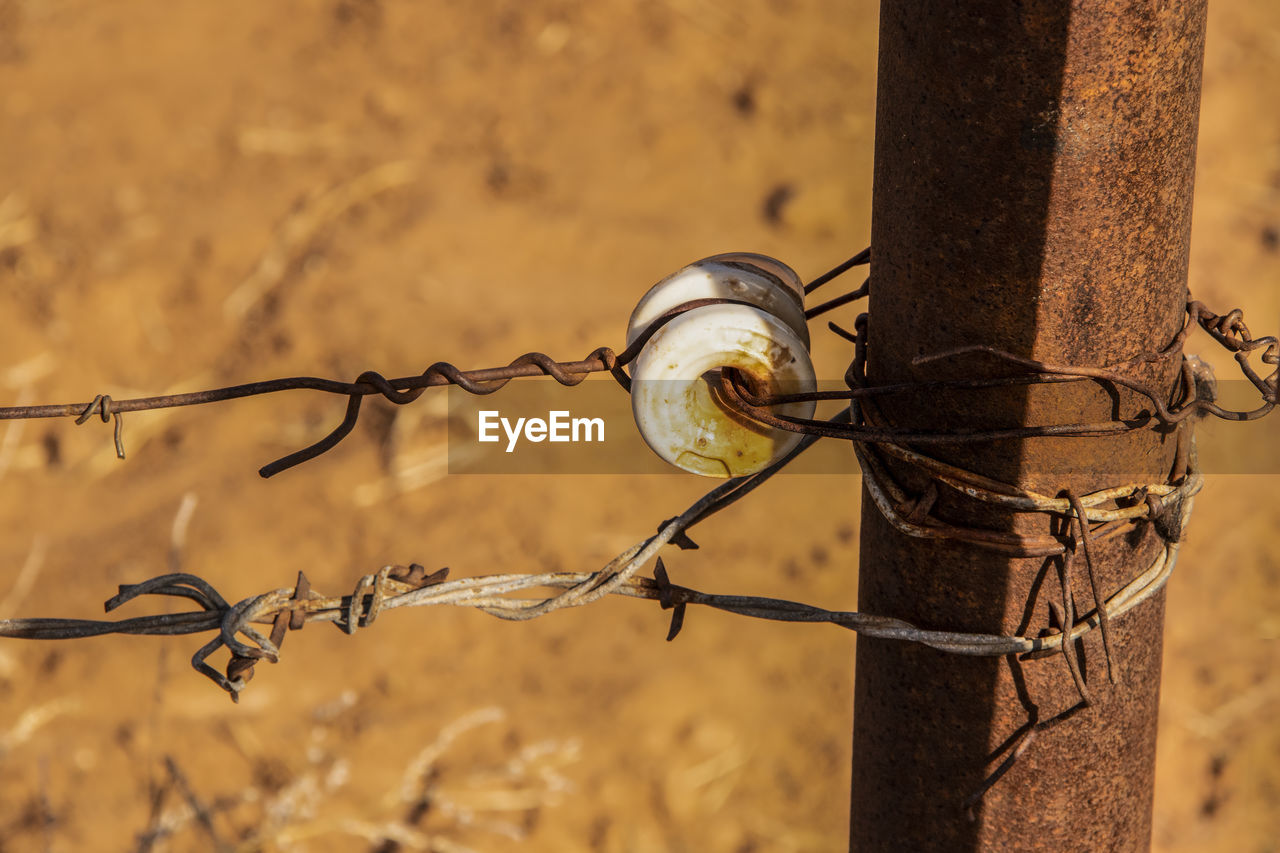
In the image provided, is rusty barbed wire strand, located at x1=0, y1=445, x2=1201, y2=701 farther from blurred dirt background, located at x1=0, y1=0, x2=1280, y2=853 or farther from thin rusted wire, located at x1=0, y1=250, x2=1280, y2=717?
blurred dirt background, located at x1=0, y1=0, x2=1280, y2=853

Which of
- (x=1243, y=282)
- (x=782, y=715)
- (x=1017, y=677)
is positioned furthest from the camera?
(x=1243, y=282)

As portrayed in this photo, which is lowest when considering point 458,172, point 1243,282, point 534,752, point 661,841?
point 661,841

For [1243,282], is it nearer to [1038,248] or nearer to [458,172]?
[458,172]

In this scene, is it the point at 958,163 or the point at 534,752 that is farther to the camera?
the point at 534,752

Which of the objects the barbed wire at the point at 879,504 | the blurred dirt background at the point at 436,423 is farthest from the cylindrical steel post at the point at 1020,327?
the blurred dirt background at the point at 436,423

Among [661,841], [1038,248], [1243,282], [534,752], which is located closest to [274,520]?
[534,752]

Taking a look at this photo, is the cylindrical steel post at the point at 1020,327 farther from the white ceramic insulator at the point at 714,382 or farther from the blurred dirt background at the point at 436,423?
the blurred dirt background at the point at 436,423

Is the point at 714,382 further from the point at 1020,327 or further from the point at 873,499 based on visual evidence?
the point at 1020,327
